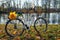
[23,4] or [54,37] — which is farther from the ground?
[23,4]

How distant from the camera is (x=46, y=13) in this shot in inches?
261

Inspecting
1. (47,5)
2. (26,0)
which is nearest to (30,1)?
(26,0)

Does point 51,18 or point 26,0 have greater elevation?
point 26,0

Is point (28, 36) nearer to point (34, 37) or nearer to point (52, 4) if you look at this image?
point (34, 37)

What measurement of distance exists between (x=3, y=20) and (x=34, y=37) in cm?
279

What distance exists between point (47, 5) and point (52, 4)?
0.18 metres

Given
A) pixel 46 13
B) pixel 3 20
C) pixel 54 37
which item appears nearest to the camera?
pixel 54 37

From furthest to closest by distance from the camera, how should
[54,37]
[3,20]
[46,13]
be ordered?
[46,13], [3,20], [54,37]

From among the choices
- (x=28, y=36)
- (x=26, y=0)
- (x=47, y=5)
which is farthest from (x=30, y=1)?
(x=28, y=36)

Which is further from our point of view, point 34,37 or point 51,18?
point 51,18

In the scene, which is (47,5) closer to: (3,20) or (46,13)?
(46,13)

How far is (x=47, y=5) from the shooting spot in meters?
A: 6.67

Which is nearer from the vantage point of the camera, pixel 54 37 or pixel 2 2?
pixel 54 37

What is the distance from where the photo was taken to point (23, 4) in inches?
250
